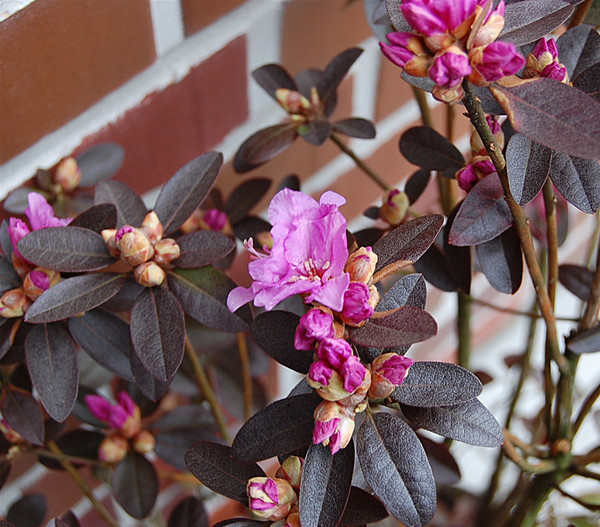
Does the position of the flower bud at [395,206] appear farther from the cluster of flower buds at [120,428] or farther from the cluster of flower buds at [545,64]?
the cluster of flower buds at [120,428]

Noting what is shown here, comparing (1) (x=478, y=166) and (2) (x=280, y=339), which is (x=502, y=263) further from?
(2) (x=280, y=339)

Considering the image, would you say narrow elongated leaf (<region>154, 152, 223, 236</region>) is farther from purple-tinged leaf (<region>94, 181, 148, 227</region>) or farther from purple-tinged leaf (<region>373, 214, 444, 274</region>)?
purple-tinged leaf (<region>373, 214, 444, 274</region>)

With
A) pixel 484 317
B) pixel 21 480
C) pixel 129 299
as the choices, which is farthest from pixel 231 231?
pixel 484 317

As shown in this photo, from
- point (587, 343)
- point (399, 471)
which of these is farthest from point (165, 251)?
point (587, 343)

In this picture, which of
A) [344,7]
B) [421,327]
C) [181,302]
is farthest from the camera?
[344,7]

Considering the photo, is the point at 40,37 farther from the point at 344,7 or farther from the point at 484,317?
the point at 484,317

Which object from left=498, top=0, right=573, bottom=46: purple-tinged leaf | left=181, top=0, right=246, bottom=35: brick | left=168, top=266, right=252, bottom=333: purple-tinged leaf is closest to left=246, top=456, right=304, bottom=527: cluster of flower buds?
left=168, top=266, right=252, bottom=333: purple-tinged leaf
